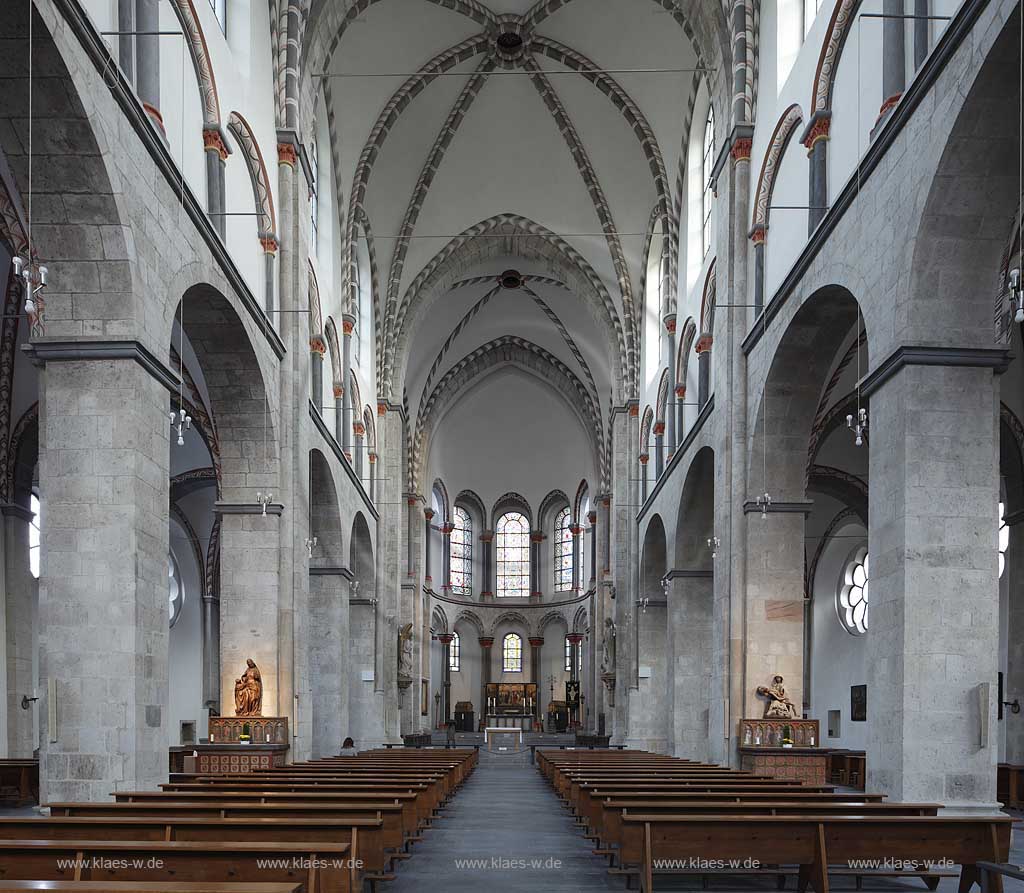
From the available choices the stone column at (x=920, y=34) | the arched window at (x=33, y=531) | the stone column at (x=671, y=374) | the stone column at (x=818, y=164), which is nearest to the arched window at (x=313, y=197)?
the arched window at (x=33, y=531)

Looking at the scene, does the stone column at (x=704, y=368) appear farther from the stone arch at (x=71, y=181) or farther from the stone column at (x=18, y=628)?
the stone arch at (x=71, y=181)

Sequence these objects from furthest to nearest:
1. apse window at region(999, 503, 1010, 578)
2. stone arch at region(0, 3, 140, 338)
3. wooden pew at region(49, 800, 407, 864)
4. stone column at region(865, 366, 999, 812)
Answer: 1. apse window at region(999, 503, 1010, 578)
2. stone column at region(865, 366, 999, 812)
3. stone arch at region(0, 3, 140, 338)
4. wooden pew at region(49, 800, 407, 864)

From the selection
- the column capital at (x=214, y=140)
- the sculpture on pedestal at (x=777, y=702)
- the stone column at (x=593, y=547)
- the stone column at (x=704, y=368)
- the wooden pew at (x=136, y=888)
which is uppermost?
the column capital at (x=214, y=140)

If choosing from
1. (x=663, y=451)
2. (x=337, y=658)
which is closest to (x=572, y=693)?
(x=663, y=451)

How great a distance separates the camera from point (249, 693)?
18844 mm

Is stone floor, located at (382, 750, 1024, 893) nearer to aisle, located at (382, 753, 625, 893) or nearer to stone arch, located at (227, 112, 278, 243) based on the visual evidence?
aisle, located at (382, 753, 625, 893)

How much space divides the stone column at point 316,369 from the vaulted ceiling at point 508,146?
4.65 m

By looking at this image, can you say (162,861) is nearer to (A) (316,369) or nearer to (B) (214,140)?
(B) (214,140)

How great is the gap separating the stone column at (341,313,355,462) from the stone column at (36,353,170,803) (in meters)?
15.5

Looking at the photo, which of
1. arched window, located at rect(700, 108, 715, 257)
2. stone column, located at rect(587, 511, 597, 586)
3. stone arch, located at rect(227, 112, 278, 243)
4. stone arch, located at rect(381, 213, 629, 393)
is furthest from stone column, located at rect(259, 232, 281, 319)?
stone column, located at rect(587, 511, 597, 586)

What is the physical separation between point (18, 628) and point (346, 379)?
10049mm

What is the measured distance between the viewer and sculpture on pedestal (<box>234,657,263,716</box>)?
18812 millimetres

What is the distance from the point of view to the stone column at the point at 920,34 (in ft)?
39.2

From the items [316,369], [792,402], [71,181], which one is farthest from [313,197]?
[71,181]
